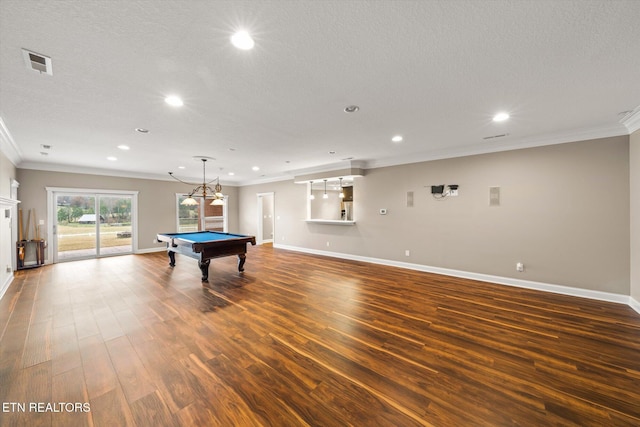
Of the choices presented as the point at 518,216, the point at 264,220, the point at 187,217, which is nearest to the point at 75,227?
the point at 187,217

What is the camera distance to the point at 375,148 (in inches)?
188

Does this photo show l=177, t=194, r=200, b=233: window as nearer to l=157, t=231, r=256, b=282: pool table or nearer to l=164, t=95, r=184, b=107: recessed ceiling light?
l=157, t=231, r=256, b=282: pool table

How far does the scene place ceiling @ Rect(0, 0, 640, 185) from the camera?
146cm

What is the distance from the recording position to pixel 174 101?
262cm

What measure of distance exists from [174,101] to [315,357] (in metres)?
3.17

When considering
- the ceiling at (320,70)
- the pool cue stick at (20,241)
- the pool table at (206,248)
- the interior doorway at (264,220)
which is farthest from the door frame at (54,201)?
the interior doorway at (264,220)

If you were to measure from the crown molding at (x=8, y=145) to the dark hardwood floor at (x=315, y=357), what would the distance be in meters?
2.57

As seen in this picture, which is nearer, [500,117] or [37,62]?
[37,62]

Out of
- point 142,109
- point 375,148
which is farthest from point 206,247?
point 375,148

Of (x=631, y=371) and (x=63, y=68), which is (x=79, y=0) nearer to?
(x=63, y=68)

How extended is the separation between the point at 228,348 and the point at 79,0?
9.41ft

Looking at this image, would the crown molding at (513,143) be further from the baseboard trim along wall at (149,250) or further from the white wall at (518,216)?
the baseboard trim along wall at (149,250)

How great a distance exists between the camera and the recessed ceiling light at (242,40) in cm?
161

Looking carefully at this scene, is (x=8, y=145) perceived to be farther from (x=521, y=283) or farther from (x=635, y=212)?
(x=635, y=212)
